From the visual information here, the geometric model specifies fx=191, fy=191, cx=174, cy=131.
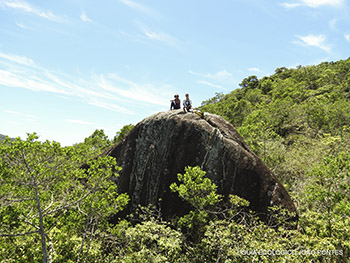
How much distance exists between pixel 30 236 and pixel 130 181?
6034 mm

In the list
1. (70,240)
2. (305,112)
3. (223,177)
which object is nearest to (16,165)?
(70,240)

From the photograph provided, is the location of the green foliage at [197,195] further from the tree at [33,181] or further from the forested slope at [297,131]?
the forested slope at [297,131]

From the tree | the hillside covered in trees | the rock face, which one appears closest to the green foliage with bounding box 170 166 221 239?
the hillside covered in trees

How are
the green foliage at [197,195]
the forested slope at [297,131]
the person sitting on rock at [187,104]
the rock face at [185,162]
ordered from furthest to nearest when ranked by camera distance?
1. the forested slope at [297,131]
2. the person sitting on rock at [187,104]
3. the rock face at [185,162]
4. the green foliage at [197,195]

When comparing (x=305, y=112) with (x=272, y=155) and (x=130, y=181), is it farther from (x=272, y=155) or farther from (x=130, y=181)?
(x=130, y=181)

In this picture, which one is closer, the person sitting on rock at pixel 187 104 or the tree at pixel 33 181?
the tree at pixel 33 181

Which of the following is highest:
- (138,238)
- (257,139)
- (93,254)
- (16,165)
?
(257,139)

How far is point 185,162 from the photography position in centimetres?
1284

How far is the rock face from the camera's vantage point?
11.7 metres

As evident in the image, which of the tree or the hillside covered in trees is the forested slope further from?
the tree

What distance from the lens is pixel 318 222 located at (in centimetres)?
865

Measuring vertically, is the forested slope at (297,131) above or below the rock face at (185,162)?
above

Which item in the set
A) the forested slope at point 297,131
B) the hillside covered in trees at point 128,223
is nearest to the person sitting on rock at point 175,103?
the hillside covered in trees at point 128,223

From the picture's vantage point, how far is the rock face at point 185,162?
38.4 ft
